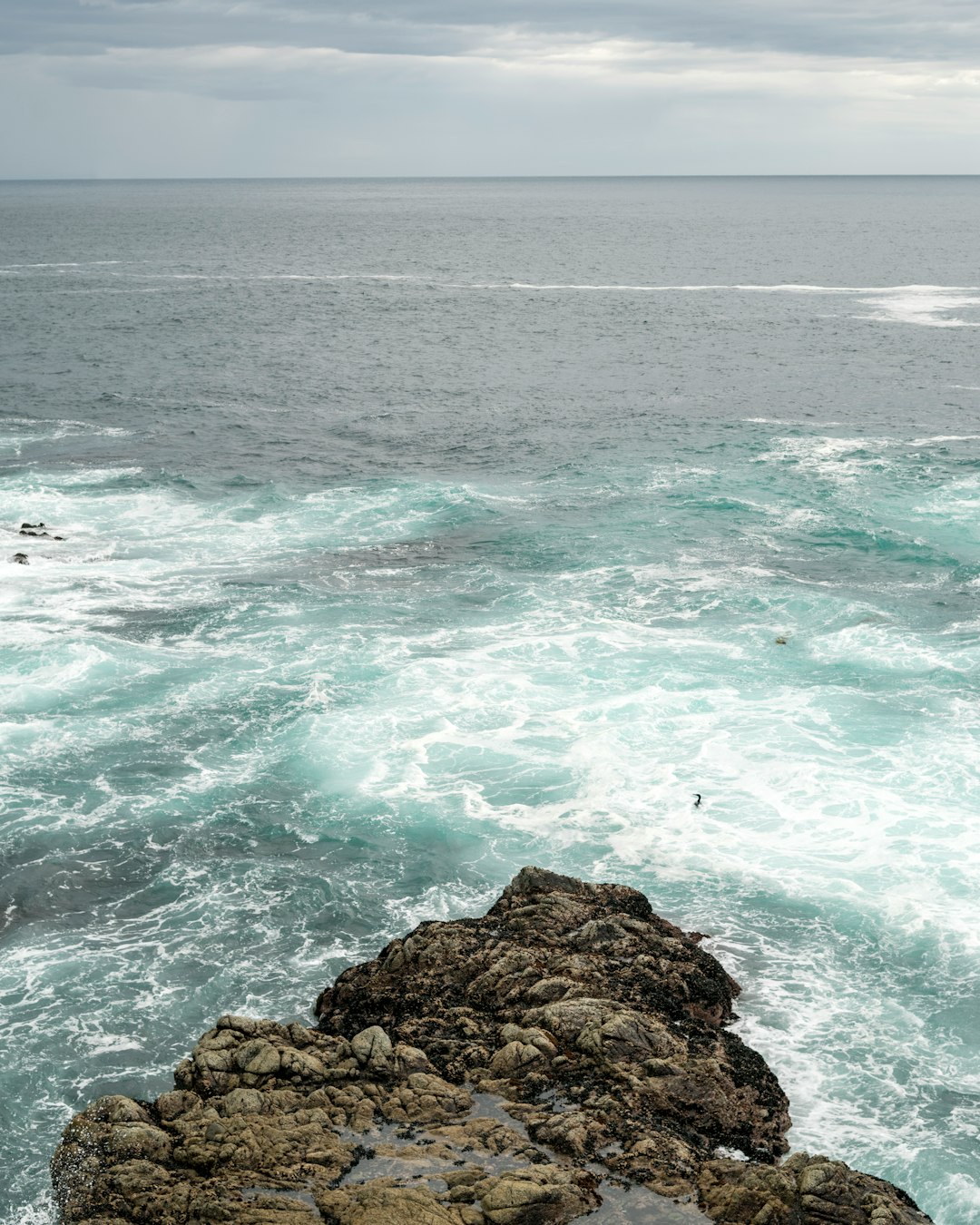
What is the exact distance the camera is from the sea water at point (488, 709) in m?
31.5

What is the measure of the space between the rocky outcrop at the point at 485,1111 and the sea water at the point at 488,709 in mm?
2403

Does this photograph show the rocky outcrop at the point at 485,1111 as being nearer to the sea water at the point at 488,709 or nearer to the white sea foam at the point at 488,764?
the sea water at the point at 488,709

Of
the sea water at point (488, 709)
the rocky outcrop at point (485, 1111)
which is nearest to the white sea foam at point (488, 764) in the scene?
the sea water at point (488, 709)

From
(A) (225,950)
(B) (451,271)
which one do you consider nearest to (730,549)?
(A) (225,950)

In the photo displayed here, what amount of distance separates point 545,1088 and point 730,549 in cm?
4156

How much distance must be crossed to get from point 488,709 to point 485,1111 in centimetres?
2228

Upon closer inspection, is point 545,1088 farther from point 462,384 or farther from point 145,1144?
point 462,384

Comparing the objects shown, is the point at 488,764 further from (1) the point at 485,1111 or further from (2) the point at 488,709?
(1) the point at 485,1111

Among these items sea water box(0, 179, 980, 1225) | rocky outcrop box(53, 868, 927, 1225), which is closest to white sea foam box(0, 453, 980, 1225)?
sea water box(0, 179, 980, 1225)

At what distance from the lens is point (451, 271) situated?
190m

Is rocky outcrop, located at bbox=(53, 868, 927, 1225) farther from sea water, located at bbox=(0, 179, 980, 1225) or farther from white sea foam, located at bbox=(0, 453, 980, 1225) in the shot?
white sea foam, located at bbox=(0, 453, 980, 1225)

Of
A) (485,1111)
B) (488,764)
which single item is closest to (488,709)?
(488,764)

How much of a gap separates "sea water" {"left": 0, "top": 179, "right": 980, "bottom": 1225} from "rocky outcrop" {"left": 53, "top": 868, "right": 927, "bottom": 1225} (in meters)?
2.40

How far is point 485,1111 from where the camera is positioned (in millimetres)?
25641
